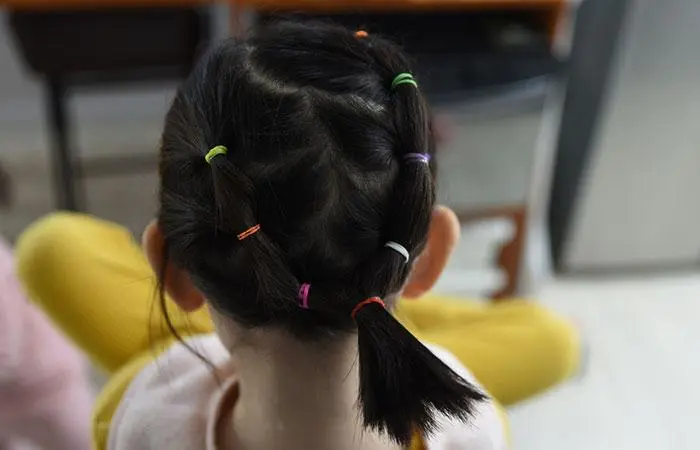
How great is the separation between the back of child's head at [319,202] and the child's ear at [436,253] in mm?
131

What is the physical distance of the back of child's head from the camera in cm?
55

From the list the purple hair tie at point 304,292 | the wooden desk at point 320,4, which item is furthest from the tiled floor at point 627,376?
the purple hair tie at point 304,292

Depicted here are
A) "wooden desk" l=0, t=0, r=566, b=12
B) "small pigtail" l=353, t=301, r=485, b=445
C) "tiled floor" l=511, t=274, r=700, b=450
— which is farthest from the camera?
"tiled floor" l=511, t=274, r=700, b=450

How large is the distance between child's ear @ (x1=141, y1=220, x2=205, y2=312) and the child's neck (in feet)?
0.23

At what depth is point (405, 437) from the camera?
56cm

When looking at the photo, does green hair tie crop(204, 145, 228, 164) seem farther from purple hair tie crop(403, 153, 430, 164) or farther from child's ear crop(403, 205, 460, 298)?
child's ear crop(403, 205, 460, 298)

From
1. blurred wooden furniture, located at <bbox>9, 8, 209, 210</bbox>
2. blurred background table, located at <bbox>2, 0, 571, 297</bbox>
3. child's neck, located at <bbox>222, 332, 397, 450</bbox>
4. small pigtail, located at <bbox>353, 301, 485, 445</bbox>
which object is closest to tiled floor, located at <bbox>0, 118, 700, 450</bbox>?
blurred background table, located at <bbox>2, 0, 571, 297</bbox>

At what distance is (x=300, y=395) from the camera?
66 centimetres

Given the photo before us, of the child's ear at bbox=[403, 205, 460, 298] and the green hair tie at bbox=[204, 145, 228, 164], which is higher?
the green hair tie at bbox=[204, 145, 228, 164]

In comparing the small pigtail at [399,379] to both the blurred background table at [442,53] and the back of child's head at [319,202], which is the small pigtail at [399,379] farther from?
the blurred background table at [442,53]

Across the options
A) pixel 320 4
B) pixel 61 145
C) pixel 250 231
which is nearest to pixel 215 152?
pixel 250 231

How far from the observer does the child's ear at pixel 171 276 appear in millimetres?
702

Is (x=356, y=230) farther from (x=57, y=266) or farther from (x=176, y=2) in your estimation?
(x=176, y=2)

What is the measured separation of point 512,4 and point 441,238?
2.55 feet
